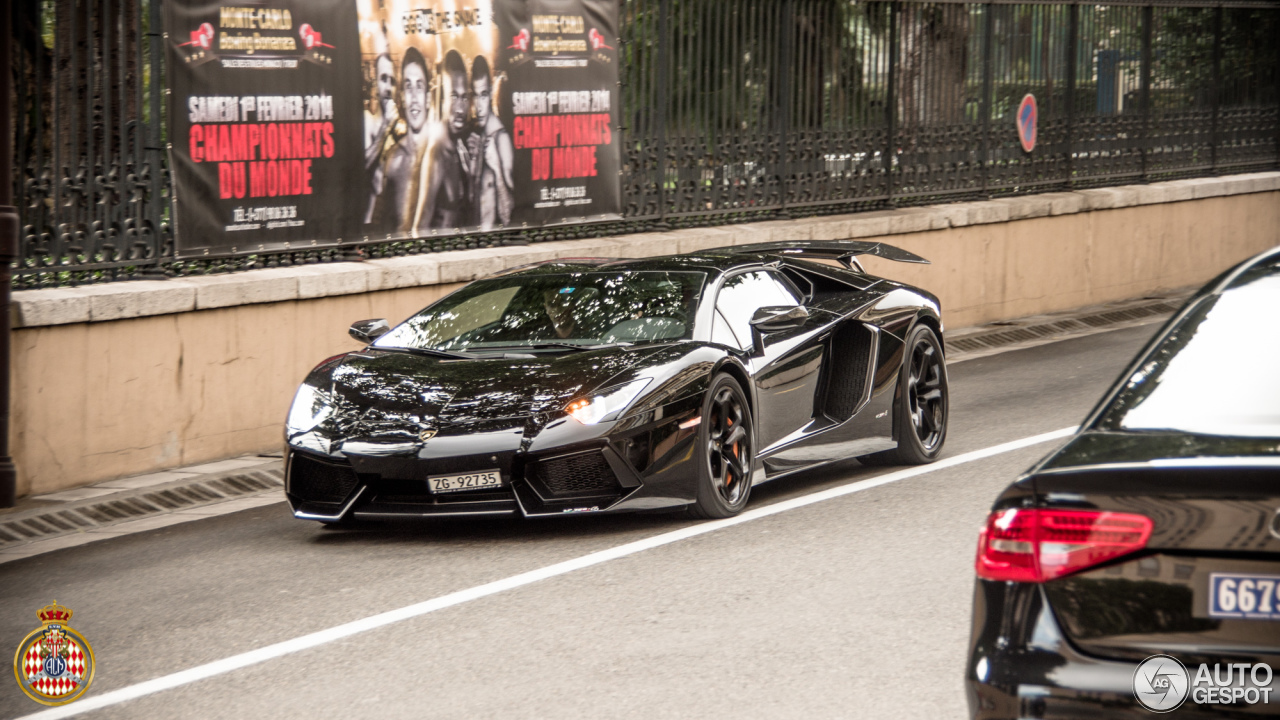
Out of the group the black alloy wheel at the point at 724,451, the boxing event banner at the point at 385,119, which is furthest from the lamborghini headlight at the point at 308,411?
the boxing event banner at the point at 385,119

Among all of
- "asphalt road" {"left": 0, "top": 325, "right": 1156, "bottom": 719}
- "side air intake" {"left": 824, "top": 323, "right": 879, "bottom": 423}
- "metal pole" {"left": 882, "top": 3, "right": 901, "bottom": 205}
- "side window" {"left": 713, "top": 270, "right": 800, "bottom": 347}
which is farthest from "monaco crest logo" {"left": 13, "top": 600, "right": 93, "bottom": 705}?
"metal pole" {"left": 882, "top": 3, "right": 901, "bottom": 205}

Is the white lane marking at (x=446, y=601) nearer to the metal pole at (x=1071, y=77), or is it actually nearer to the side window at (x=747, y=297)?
the side window at (x=747, y=297)

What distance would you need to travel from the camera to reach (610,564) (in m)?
6.94

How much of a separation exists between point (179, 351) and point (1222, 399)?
7375 mm

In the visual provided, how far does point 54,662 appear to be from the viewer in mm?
5773

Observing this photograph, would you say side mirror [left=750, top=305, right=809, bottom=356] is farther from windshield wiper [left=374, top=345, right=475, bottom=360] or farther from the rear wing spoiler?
windshield wiper [left=374, top=345, right=475, bottom=360]

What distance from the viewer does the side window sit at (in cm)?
838

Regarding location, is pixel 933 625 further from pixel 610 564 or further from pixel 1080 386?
pixel 1080 386

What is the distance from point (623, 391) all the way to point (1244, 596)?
175 inches

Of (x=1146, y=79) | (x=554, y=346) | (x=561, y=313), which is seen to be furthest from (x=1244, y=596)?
(x=1146, y=79)

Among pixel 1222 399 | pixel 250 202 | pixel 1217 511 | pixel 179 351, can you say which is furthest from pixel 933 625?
pixel 250 202

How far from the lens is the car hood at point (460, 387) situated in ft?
24.2

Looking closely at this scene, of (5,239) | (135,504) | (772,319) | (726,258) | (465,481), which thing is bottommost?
(135,504)

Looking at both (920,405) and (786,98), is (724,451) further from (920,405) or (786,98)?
(786,98)
